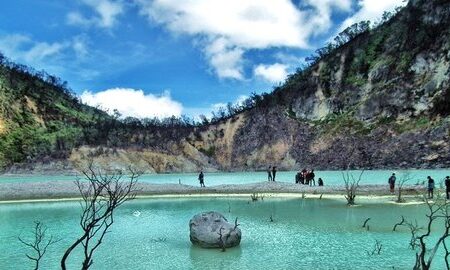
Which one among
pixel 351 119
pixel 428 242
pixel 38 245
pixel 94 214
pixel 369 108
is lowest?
pixel 38 245

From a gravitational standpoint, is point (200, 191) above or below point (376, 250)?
above

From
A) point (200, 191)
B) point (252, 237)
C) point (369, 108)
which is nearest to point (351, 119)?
point (369, 108)

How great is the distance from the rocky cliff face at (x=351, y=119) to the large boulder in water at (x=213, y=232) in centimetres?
6770

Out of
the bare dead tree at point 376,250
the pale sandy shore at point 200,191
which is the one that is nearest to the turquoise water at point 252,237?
the bare dead tree at point 376,250

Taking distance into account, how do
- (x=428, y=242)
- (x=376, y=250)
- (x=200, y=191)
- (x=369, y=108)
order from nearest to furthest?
(x=376, y=250)
(x=428, y=242)
(x=200, y=191)
(x=369, y=108)

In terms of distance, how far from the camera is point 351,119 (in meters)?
110

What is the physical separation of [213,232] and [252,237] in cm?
374

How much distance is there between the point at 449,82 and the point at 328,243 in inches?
3121

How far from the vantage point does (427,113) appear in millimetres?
92812

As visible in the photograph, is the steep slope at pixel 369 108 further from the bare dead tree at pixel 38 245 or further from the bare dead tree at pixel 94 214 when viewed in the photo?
the bare dead tree at pixel 38 245

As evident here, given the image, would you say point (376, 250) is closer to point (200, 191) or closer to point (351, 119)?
point (200, 191)

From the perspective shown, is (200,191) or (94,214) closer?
(94,214)

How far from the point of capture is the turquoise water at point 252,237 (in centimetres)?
1869

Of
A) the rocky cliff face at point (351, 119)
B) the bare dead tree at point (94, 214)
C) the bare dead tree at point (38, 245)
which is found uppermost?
the rocky cliff face at point (351, 119)
